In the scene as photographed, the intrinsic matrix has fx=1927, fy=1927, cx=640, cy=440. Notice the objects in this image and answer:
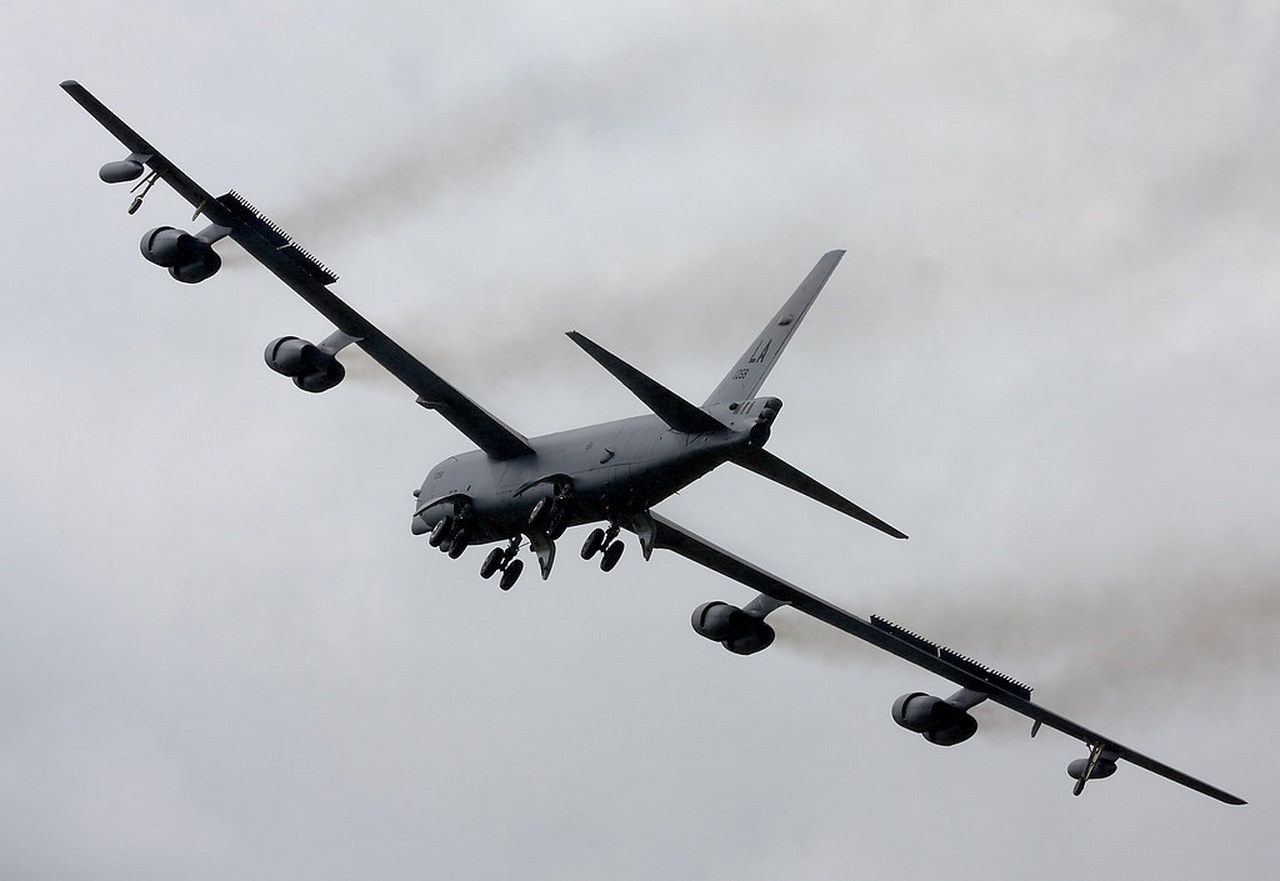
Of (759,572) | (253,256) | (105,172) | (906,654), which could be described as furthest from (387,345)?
(906,654)

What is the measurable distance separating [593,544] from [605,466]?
4.82 ft

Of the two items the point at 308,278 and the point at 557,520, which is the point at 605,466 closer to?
the point at 557,520

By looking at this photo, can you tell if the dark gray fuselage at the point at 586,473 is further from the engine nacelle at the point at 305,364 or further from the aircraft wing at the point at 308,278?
the engine nacelle at the point at 305,364

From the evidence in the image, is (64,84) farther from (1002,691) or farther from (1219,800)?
(1219,800)

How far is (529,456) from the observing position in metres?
34.9

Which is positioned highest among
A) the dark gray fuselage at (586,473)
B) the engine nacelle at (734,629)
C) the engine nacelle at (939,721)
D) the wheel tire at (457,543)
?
the engine nacelle at (939,721)

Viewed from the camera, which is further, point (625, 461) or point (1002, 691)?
point (1002, 691)

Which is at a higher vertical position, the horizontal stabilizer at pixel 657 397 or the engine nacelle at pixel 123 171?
the horizontal stabilizer at pixel 657 397

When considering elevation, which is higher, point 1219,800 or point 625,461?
point 1219,800

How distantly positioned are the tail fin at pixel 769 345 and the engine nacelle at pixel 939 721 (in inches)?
359

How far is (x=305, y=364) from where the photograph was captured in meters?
33.0

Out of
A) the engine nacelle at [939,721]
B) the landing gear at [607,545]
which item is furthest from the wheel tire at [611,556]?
the engine nacelle at [939,721]

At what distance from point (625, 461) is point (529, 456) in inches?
100

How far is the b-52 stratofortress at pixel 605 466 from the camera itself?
31.7 meters
